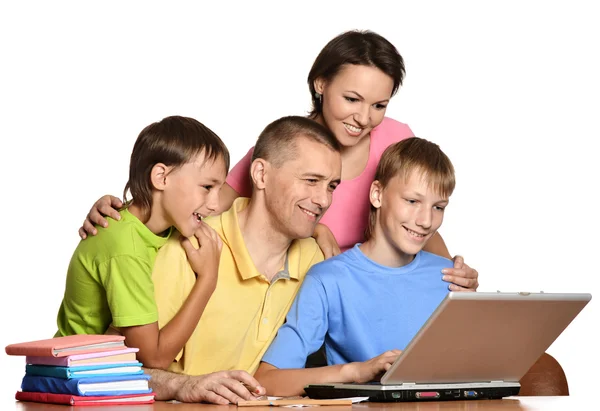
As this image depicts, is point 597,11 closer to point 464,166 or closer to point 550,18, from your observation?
point 550,18

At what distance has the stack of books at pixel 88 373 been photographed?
2303mm

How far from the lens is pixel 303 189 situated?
9.95 feet

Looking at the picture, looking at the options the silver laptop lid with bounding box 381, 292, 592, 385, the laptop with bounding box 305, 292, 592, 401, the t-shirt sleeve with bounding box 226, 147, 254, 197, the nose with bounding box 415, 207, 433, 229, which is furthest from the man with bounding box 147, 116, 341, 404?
the silver laptop lid with bounding box 381, 292, 592, 385

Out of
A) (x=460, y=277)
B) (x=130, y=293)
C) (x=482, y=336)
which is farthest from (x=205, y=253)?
(x=482, y=336)

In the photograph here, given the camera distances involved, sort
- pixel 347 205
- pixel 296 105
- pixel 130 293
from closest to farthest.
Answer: pixel 130 293 < pixel 347 205 < pixel 296 105

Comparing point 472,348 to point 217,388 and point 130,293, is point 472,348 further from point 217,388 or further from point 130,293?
point 130,293

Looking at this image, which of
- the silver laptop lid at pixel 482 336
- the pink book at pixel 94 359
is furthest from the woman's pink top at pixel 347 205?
the pink book at pixel 94 359

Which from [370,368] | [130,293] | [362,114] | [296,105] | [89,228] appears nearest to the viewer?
[370,368]

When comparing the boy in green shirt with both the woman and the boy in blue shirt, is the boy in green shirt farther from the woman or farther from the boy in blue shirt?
the woman

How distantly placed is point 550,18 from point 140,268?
138 inches

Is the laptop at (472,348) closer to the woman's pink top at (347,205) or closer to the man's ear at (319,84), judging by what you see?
the woman's pink top at (347,205)

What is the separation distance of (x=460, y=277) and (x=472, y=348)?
0.79 metres

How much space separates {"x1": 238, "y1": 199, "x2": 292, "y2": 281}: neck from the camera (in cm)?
306

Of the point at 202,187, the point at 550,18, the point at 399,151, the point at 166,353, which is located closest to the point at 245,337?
the point at 166,353
